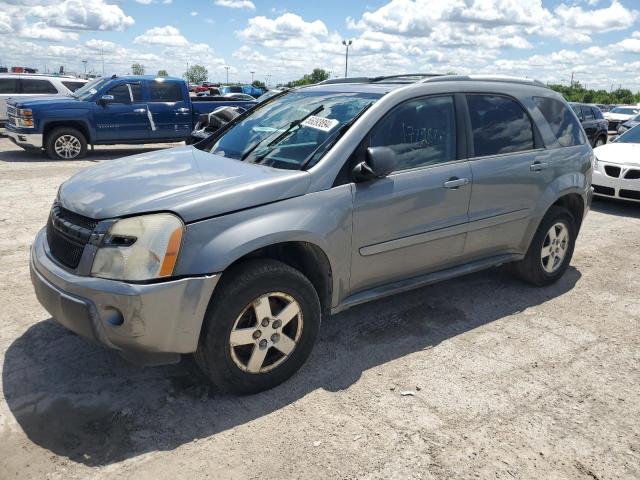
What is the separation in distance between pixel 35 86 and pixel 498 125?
553 inches

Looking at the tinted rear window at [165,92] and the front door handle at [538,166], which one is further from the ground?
the tinted rear window at [165,92]

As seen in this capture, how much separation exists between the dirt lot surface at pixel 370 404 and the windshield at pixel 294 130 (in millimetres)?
1321

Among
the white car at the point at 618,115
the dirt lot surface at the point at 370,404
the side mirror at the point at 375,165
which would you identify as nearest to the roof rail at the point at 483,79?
the side mirror at the point at 375,165

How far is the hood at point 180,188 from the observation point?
2.78 metres

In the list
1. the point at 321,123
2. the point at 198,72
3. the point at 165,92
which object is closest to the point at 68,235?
the point at 321,123

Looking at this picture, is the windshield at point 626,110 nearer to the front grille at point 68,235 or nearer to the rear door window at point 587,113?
the rear door window at point 587,113

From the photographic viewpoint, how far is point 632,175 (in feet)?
27.1

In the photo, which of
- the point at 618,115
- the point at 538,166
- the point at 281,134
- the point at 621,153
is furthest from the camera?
the point at 618,115

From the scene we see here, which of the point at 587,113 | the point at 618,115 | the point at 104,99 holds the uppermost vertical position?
the point at 104,99

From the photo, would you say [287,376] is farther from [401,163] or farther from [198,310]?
[401,163]

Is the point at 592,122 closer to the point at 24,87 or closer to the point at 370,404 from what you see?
the point at 370,404

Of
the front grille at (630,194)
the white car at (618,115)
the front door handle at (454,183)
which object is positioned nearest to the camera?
the front door handle at (454,183)

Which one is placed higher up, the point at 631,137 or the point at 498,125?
the point at 498,125

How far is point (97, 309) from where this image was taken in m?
2.67
